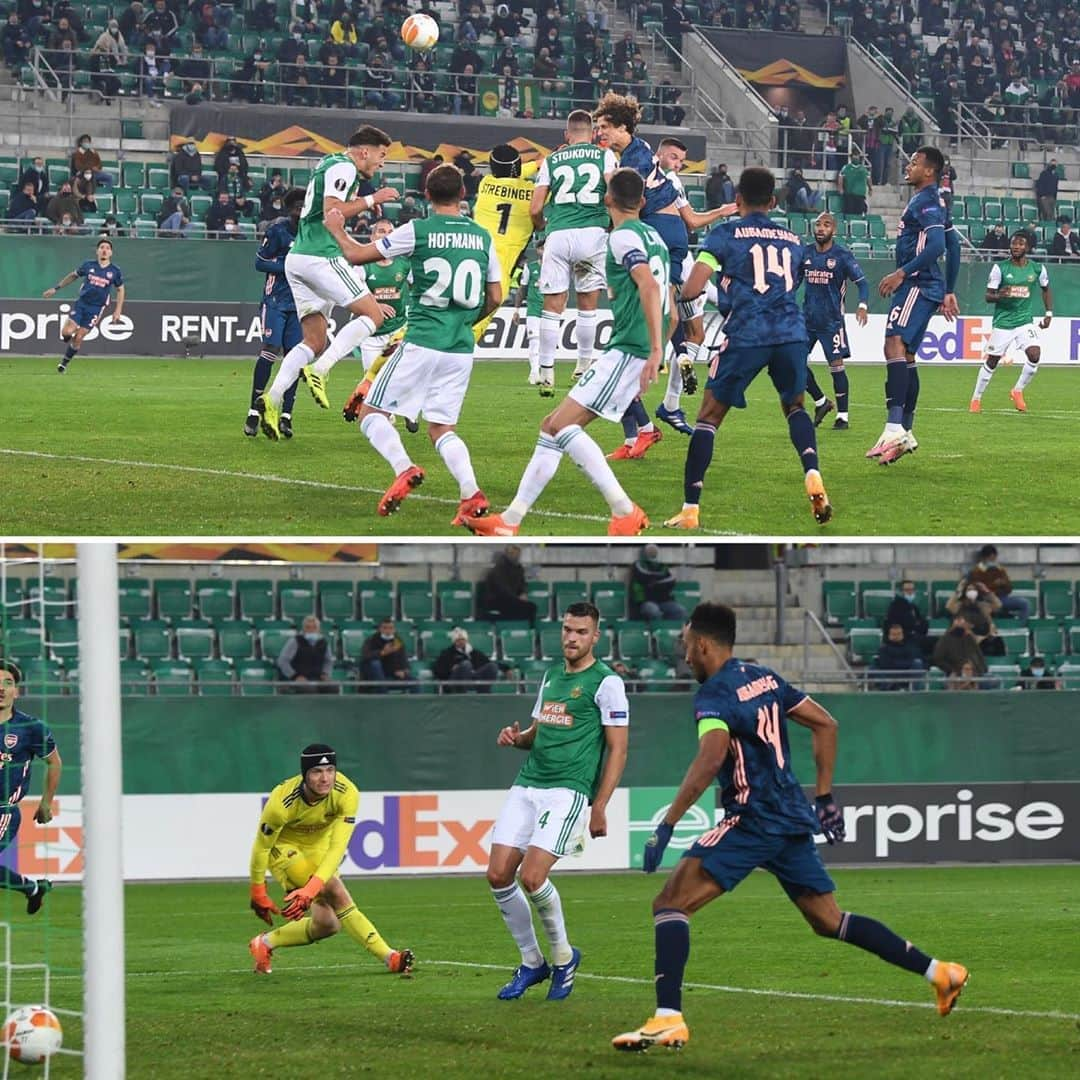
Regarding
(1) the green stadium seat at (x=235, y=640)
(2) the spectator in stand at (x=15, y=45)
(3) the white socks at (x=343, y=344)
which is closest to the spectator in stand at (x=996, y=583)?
(1) the green stadium seat at (x=235, y=640)

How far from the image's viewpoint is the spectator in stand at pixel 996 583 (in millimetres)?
25031

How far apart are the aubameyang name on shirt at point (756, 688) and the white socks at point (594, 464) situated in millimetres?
3475

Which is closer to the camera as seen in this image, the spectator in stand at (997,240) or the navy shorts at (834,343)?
the navy shorts at (834,343)

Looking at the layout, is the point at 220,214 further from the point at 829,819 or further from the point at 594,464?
the point at 829,819

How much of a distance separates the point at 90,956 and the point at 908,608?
18299 millimetres

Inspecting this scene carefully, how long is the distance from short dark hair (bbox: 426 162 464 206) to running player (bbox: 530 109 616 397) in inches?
167

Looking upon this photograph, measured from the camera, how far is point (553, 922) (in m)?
9.16

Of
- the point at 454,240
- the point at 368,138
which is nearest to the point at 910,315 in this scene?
the point at 368,138

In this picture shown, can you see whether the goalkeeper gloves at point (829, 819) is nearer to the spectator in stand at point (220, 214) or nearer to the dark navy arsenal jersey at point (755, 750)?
the dark navy arsenal jersey at point (755, 750)

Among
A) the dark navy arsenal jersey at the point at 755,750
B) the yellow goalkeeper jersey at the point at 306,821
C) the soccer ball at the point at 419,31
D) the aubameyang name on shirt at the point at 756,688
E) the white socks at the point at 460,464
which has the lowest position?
the yellow goalkeeper jersey at the point at 306,821

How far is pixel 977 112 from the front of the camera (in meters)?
45.5

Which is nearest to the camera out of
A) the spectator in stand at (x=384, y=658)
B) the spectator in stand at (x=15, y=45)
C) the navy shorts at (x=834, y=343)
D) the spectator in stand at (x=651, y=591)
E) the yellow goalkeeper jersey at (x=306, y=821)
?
the yellow goalkeeper jersey at (x=306, y=821)

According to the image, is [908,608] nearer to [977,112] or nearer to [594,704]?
[594,704]

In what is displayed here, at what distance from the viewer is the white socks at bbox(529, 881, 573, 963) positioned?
9.09 m
